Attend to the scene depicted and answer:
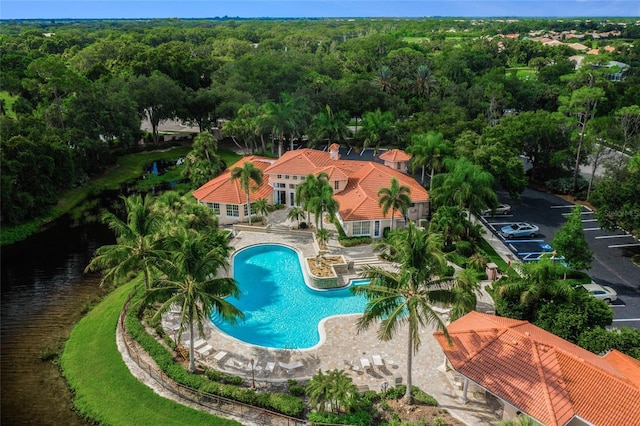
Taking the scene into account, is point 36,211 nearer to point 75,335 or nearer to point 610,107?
point 75,335

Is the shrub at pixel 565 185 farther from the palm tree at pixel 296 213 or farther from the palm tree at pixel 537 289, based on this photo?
the palm tree at pixel 296 213

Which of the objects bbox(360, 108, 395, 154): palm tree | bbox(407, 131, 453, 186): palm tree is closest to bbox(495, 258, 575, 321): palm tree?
bbox(407, 131, 453, 186): palm tree

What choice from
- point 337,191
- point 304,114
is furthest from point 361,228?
point 304,114

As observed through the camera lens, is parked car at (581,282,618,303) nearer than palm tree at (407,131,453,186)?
Yes

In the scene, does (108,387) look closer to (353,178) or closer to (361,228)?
(361,228)

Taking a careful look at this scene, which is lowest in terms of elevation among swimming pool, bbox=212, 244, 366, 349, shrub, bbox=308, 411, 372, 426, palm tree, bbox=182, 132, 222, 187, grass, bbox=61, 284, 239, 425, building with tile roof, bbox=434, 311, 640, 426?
grass, bbox=61, 284, 239, 425

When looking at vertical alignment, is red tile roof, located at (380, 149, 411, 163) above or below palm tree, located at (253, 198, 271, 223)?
above

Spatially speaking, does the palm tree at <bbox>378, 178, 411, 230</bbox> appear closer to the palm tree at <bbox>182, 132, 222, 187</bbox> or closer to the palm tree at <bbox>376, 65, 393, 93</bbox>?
the palm tree at <bbox>182, 132, 222, 187</bbox>

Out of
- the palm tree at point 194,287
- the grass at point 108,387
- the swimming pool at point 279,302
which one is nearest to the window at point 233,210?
the swimming pool at point 279,302
